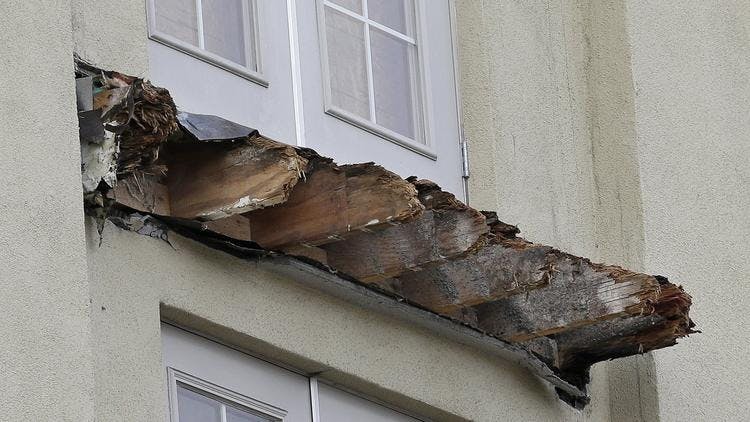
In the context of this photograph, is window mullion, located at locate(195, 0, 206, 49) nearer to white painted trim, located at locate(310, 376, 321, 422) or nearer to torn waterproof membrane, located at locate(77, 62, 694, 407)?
torn waterproof membrane, located at locate(77, 62, 694, 407)

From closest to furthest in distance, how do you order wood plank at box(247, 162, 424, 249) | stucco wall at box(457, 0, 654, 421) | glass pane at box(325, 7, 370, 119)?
wood plank at box(247, 162, 424, 249), glass pane at box(325, 7, 370, 119), stucco wall at box(457, 0, 654, 421)

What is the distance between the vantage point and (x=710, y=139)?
9.54 m

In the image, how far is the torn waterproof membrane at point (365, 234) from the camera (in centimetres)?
652

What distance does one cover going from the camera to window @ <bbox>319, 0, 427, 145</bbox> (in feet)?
26.6

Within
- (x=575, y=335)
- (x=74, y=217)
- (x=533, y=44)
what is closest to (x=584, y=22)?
(x=533, y=44)

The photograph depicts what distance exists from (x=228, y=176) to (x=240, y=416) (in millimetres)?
906

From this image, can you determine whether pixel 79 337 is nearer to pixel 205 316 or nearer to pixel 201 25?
pixel 205 316

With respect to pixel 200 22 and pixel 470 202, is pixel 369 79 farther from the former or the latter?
pixel 200 22

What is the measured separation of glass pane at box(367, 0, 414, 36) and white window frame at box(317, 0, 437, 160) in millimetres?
24

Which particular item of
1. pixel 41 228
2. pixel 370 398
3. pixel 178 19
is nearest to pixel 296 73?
pixel 178 19

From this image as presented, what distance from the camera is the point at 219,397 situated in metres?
7.08

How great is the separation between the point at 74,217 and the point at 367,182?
133 cm

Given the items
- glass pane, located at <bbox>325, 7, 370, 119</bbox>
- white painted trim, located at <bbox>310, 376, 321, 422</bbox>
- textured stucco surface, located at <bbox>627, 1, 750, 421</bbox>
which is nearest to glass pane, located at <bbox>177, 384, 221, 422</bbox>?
white painted trim, located at <bbox>310, 376, 321, 422</bbox>

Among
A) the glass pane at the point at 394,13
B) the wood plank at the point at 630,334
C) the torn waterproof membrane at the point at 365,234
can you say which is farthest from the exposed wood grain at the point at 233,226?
the wood plank at the point at 630,334
